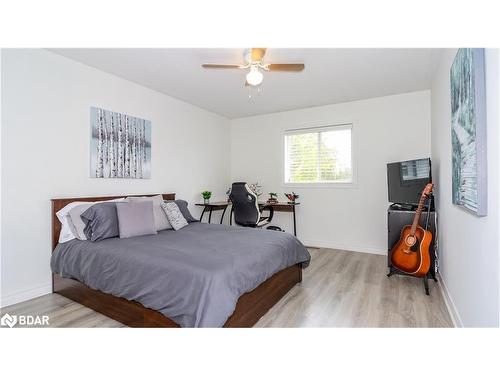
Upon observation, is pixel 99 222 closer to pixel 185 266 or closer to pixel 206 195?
pixel 185 266

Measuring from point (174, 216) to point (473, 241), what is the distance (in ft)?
8.99

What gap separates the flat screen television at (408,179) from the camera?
2.93 m

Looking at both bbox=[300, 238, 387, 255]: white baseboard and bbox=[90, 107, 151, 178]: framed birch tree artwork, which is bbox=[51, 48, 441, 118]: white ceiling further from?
bbox=[300, 238, 387, 255]: white baseboard

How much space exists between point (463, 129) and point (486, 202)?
1.87 feet

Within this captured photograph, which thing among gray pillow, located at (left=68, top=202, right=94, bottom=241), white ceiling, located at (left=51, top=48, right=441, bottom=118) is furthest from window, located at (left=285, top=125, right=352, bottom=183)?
gray pillow, located at (left=68, top=202, right=94, bottom=241)

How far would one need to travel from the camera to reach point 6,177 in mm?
2328

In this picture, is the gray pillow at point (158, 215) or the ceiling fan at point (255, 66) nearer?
the ceiling fan at point (255, 66)

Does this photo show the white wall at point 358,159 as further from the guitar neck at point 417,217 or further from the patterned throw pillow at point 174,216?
the patterned throw pillow at point 174,216

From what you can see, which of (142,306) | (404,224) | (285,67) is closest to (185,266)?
(142,306)

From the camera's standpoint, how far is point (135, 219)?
265 cm

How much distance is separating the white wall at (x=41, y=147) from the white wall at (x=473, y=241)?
3.44m

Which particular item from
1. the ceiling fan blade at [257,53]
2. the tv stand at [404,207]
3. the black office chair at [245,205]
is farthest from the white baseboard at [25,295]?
the tv stand at [404,207]

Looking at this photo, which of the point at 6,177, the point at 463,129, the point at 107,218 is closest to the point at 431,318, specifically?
the point at 463,129
